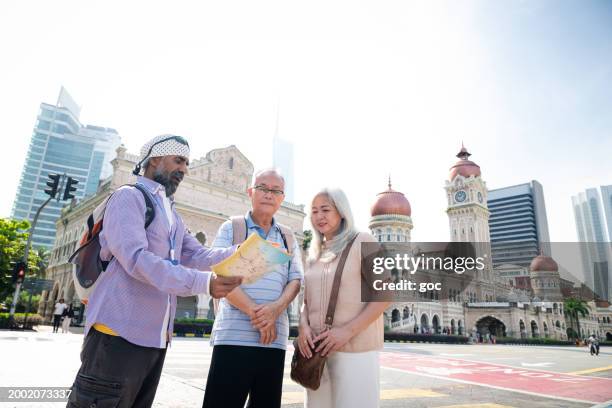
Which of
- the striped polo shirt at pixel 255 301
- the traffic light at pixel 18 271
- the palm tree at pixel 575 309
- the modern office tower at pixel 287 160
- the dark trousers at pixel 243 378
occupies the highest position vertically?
the modern office tower at pixel 287 160

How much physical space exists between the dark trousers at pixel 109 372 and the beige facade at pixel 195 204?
2386 centimetres

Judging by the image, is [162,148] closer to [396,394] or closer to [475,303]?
[396,394]

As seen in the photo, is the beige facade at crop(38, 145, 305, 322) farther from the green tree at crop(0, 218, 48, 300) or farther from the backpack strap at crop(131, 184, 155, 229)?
the backpack strap at crop(131, 184, 155, 229)

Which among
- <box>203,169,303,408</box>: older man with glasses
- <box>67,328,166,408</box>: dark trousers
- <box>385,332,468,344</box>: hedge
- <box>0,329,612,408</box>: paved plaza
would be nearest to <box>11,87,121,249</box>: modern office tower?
<box>385,332,468,344</box>: hedge

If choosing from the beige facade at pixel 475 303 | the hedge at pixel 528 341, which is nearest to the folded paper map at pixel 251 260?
the beige facade at pixel 475 303

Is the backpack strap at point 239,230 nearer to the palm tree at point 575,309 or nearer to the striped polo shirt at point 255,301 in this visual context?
the striped polo shirt at point 255,301

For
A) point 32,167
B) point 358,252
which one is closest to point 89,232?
point 358,252

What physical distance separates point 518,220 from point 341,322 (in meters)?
102

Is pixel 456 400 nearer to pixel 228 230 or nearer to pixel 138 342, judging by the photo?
pixel 228 230

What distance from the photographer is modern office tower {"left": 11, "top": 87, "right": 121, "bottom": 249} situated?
9306 cm

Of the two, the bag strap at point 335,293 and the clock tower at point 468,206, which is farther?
the clock tower at point 468,206

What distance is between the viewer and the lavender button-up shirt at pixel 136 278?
167cm

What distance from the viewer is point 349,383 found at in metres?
2.21

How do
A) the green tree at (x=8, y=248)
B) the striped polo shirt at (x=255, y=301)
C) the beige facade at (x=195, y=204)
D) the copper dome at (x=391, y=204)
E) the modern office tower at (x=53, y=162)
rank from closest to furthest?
the striped polo shirt at (x=255, y=301)
the green tree at (x=8, y=248)
the beige facade at (x=195, y=204)
the copper dome at (x=391, y=204)
the modern office tower at (x=53, y=162)
